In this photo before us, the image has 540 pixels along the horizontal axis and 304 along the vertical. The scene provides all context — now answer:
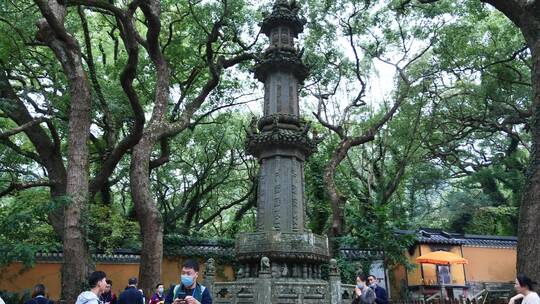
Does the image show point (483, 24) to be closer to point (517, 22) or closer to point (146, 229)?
point (517, 22)

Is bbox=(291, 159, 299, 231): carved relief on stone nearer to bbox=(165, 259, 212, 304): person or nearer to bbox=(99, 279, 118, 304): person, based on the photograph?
bbox=(99, 279, 118, 304): person

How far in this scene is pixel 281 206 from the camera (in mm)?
12594

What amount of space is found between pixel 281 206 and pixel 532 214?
621 cm

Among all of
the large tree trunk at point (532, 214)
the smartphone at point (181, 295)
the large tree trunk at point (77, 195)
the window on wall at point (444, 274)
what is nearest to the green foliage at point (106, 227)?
the large tree trunk at point (77, 195)

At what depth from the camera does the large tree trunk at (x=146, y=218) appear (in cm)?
1201

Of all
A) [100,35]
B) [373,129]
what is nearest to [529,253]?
[373,129]

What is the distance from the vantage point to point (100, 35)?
67.1 ft

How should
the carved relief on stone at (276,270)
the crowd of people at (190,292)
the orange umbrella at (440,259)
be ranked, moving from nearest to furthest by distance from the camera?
the crowd of people at (190,292), the carved relief on stone at (276,270), the orange umbrella at (440,259)

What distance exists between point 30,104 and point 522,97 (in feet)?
72.8

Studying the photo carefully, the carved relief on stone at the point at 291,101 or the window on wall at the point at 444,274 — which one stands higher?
the carved relief on stone at the point at 291,101

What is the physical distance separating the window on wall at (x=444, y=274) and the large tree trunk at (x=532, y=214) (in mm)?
13270

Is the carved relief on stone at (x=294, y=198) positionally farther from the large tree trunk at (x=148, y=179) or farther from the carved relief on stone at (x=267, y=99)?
the large tree trunk at (x=148, y=179)

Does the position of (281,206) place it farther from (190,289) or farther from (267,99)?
(190,289)

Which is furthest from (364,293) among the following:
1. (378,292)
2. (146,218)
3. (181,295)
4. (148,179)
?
(148,179)
